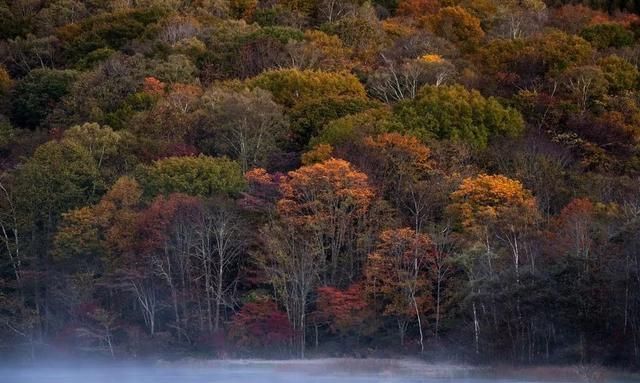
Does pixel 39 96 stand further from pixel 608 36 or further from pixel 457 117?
pixel 608 36

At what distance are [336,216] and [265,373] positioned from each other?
9.38 m

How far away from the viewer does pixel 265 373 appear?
144 ft

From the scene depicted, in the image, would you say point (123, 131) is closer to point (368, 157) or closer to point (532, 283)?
point (368, 157)

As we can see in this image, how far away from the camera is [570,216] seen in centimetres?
4553

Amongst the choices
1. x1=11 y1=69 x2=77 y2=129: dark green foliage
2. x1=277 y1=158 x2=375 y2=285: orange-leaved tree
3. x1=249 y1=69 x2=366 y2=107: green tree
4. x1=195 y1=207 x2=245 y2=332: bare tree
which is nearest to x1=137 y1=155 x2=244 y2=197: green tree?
x1=195 y1=207 x2=245 y2=332: bare tree

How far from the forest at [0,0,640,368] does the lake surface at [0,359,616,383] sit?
135 centimetres

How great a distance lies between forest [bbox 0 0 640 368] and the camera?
43.2m

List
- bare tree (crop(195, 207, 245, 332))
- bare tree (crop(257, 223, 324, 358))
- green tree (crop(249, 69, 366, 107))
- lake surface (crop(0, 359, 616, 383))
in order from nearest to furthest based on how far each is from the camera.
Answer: lake surface (crop(0, 359, 616, 383)), bare tree (crop(257, 223, 324, 358)), bare tree (crop(195, 207, 245, 332)), green tree (crop(249, 69, 366, 107))

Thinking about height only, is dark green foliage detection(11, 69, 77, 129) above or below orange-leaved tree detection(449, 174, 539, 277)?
above

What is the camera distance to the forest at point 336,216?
142ft

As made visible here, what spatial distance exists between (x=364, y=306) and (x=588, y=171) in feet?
59.1

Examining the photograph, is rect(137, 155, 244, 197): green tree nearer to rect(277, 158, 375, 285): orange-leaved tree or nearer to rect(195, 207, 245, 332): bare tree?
rect(195, 207, 245, 332): bare tree

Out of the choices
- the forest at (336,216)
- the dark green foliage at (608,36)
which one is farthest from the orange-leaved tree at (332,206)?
the dark green foliage at (608,36)

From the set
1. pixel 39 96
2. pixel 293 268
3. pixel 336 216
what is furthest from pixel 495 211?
pixel 39 96
